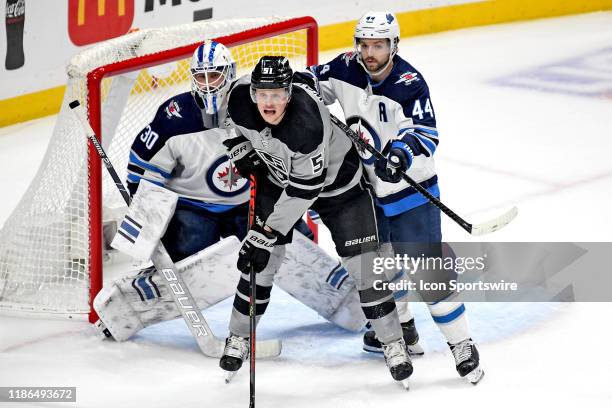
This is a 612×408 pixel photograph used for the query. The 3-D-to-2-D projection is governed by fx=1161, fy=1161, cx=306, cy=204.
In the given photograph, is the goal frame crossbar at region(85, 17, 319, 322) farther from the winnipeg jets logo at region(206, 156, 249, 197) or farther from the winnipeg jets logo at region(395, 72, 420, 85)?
the winnipeg jets logo at region(395, 72, 420, 85)

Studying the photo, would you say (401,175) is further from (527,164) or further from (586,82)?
(586,82)

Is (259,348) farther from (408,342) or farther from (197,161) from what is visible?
(197,161)

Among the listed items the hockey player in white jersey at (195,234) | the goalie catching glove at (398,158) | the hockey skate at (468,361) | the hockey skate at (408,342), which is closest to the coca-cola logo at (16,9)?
the hockey player in white jersey at (195,234)

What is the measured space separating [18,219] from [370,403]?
168 centimetres

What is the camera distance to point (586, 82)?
7090 mm

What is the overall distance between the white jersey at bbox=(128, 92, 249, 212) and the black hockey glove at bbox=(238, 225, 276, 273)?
58 centimetres

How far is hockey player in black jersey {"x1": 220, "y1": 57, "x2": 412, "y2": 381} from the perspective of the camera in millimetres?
3545

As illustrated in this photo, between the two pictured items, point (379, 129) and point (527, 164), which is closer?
point (379, 129)

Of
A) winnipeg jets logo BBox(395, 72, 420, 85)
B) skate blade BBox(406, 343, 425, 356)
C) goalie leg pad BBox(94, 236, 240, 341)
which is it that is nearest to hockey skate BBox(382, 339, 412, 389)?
skate blade BBox(406, 343, 425, 356)

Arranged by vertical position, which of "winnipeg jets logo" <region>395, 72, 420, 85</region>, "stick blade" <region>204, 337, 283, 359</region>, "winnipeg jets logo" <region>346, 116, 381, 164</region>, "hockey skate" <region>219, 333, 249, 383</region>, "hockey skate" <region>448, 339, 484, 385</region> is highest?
"winnipeg jets logo" <region>395, 72, 420, 85</region>

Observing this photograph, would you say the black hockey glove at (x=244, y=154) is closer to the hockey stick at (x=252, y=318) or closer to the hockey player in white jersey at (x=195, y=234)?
the hockey stick at (x=252, y=318)

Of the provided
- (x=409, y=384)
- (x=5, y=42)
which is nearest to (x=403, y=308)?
(x=409, y=384)

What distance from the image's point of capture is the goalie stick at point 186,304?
4125mm

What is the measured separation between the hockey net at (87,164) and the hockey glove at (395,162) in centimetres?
116
